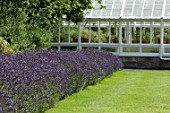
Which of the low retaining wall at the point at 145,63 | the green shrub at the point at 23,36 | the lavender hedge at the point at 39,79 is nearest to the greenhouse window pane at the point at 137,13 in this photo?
the low retaining wall at the point at 145,63

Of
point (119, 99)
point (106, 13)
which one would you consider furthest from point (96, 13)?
point (119, 99)

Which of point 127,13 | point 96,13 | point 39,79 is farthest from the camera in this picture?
point 96,13

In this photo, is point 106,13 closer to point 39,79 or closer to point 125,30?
point 125,30

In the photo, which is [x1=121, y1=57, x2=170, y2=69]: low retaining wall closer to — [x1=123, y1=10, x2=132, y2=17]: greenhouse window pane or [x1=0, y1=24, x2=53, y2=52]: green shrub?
[x1=123, y1=10, x2=132, y2=17]: greenhouse window pane

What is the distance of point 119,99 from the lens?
12.9 m

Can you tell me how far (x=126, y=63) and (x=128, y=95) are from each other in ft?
42.9

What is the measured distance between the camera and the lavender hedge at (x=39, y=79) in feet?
27.2

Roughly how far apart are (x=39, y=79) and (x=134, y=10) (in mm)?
18036

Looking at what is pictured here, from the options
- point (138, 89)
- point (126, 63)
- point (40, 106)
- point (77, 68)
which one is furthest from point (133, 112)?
point (126, 63)

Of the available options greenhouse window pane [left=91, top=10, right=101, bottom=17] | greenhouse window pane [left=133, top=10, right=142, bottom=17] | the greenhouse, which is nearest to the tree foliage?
greenhouse window pane [left=91, top=10, right=101, bottom=17]

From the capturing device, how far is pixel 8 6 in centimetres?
1961

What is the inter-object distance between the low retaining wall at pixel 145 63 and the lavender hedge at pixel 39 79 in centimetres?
1046

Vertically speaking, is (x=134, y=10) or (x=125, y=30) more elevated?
(x=134, y=10)

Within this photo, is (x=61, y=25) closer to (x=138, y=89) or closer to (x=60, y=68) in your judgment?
(x=138, y=89)
